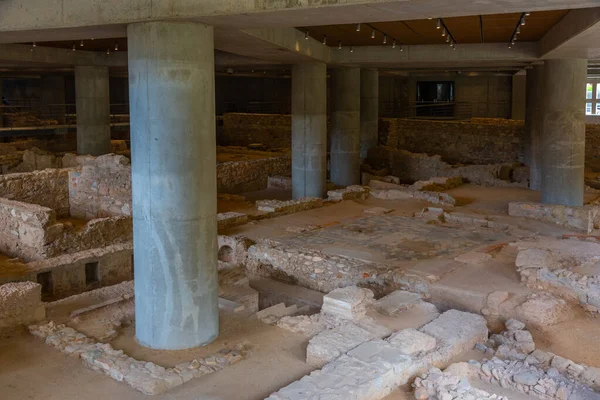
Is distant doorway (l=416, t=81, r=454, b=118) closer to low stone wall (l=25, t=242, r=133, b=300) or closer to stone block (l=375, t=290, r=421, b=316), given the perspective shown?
low stone wall (l=25, t=242, r=133, b=300)

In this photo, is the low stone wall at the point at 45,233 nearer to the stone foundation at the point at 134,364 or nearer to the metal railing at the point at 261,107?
the stone foundation at the point at 134,364

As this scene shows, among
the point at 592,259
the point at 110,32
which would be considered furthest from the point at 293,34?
the point at 592,259

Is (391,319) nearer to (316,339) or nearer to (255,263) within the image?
(316,339)

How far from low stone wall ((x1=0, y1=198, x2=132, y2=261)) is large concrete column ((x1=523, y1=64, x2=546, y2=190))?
10033 millimetres

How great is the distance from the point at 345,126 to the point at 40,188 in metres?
8.05

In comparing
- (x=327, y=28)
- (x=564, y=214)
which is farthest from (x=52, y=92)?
(x=564, y=214)

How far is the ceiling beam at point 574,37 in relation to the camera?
860 cm

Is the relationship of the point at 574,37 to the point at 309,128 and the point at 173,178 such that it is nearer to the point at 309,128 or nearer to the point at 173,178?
the point at 173,178

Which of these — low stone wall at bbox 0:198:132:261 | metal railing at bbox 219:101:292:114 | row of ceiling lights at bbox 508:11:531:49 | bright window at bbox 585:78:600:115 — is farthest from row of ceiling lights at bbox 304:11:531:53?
bright window at bbox 585:78:600:115

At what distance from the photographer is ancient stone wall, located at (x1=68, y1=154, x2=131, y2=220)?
15.3m

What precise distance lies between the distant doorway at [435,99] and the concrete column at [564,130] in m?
16.5

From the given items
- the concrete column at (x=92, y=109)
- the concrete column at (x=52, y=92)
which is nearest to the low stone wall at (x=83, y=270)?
the concrete column at (x=92, y=109)

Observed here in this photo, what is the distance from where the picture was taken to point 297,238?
11.4 m

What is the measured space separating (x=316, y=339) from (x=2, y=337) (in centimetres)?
367
